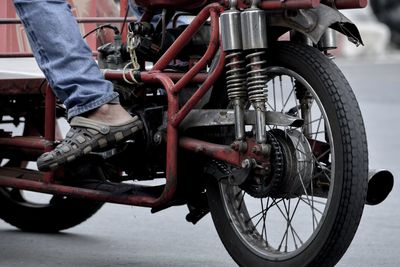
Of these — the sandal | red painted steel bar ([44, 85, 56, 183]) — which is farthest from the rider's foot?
red painted steel bar ([44, 85, 56, 183])

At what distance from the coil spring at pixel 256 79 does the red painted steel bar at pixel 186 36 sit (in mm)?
229

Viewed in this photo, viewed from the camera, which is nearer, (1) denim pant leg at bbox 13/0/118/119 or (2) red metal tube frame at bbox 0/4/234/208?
(2) red metal tube frame at bbox 0/4/234/208

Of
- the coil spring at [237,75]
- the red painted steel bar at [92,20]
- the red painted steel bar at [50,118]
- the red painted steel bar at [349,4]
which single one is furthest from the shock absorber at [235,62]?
the red painted steel bar at [92,20]

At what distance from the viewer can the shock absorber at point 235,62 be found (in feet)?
14.0

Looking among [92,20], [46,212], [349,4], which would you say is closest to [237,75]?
[349,4]

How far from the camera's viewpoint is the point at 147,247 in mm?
5617

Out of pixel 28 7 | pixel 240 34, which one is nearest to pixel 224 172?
pixel 240 34

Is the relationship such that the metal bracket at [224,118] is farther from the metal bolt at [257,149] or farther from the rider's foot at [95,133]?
the rider's foot at [95,133]

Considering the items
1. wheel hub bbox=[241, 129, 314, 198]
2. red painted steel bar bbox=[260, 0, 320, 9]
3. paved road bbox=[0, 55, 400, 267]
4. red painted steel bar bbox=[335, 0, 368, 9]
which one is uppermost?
red painted steel bar bbox=[260, 0, 320, 9]

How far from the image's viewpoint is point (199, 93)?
14.5 ft

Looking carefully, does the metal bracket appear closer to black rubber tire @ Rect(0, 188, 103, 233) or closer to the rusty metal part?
the rusty metal part

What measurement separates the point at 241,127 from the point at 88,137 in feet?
1.92

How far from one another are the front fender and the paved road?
1.30m

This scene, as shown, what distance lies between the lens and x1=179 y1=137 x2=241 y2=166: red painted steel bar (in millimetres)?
4371
